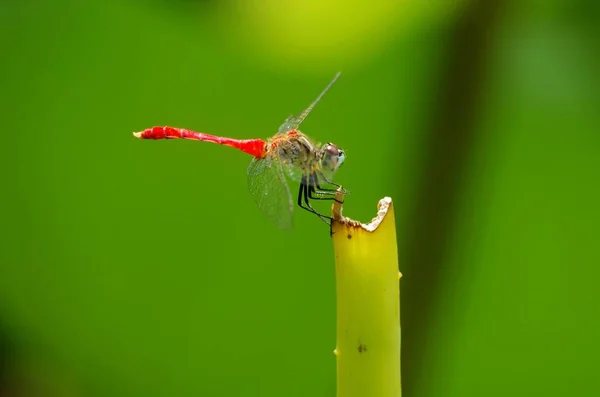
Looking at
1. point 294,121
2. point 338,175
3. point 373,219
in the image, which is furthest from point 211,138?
point 373,219

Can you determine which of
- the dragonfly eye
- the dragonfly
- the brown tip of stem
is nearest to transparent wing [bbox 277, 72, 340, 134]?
the dragonfly

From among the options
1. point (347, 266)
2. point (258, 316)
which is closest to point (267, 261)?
point (258, 316)

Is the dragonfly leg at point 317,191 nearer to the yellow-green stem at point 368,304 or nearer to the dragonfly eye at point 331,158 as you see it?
the dragonfly eye at point 331,158

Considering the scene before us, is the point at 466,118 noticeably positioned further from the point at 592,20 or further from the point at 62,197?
the point at 62,197

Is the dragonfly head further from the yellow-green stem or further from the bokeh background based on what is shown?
the yellow-green stem

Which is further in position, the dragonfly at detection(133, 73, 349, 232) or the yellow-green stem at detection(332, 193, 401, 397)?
the dragonfly at detection(133, 73, 349, 232)

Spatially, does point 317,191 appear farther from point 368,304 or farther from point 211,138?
point 368,304
